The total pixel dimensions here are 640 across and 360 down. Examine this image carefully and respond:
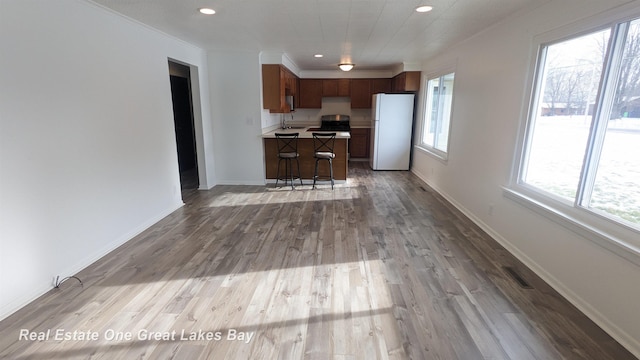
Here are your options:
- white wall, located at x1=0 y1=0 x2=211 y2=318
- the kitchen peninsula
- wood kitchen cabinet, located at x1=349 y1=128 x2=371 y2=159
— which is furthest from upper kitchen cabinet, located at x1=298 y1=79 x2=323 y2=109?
white wall, located at x1=0 y1=0 x2=211 y2=318

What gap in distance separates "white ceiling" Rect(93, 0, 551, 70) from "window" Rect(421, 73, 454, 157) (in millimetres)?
753

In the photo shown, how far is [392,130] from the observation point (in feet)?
21.8

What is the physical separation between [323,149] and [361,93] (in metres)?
3.07

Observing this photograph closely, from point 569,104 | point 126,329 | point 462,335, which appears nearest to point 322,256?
point 462,335

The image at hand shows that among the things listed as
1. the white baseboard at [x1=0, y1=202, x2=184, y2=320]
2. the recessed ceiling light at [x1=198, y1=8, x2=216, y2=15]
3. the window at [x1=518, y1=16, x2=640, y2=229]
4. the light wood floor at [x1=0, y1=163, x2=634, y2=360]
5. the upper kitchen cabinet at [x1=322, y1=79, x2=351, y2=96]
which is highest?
the recessed ceiling light at [x1=198, y1=8, x2=216, y2=15]

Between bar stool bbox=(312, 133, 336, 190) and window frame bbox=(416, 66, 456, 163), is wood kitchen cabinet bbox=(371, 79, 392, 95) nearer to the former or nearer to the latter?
window frame bbox=(416, 66, 456, 163)

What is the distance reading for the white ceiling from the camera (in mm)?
2732

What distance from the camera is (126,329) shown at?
193cm

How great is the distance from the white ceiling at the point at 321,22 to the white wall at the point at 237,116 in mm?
378

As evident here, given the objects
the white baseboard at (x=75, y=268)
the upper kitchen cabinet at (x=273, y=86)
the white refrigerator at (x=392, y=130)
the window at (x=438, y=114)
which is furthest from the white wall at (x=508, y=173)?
the white baseboard at (x=75, y=268)

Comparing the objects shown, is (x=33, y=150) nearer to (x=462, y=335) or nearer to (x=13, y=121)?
→ (x=13, y=121)

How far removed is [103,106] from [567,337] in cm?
403

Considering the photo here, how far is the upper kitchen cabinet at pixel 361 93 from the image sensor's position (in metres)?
7.90

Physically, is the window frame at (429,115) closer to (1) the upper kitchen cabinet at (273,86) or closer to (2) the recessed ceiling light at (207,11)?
(1) the upper kitchen cabinet at (273,86)
